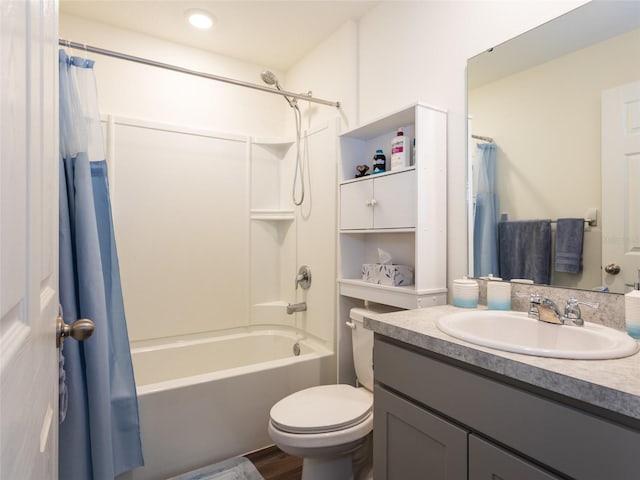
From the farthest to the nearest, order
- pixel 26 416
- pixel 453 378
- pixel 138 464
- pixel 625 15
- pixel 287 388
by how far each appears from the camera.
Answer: pixel 287 388, pixel 138 464, pixel 625 15, pixel 453 378, pixel 26 416

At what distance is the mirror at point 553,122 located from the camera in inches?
44.4

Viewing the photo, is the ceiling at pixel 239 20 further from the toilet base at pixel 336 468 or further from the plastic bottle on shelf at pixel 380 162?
the toilet base at pixel 336 468

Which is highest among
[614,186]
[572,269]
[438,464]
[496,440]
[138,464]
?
[614,186]

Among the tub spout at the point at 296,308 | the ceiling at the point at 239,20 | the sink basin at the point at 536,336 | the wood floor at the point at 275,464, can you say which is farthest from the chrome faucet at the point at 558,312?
the ceiling at the point at 239,20

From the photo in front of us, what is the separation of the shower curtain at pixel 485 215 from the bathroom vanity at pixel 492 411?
40 cm

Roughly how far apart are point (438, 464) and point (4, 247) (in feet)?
3.53

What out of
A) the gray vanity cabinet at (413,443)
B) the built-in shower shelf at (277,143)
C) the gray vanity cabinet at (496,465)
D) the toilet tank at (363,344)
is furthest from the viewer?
the built-in shower shelf at (277,143)

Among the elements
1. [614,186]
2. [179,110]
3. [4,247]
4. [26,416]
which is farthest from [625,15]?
[179,110]

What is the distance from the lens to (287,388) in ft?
6.54

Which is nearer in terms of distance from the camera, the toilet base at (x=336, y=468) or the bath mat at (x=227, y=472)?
the toilet base at (x=336, y=468)

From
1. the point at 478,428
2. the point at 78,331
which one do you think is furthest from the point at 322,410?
the point at 78,331

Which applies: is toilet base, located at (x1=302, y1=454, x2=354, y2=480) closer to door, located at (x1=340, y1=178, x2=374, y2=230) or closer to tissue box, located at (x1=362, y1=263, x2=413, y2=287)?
tissue box, located at (x1=362, y1=263, x2=413, y2=287)

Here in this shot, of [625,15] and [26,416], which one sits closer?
[26,416]

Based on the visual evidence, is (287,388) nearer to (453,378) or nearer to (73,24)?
(453,378)
